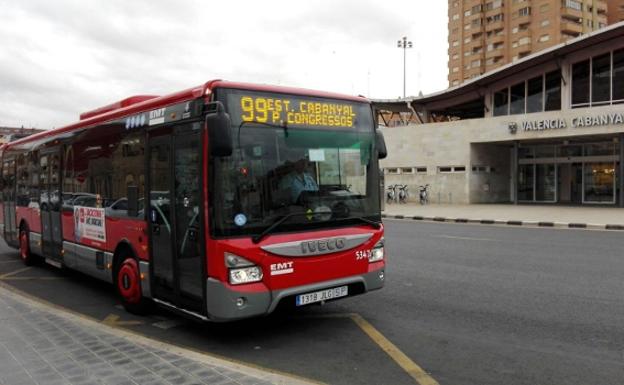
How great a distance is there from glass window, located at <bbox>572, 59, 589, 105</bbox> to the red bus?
28.1 m

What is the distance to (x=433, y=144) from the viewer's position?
32375 mm

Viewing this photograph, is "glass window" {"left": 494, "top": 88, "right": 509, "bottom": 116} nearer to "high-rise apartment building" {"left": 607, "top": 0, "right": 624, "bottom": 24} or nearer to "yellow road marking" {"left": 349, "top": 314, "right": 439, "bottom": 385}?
"yellow road marking" {"left": 349, "top": 314, "right": 439, "bottom": 385}

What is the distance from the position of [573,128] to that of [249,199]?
2516 cm

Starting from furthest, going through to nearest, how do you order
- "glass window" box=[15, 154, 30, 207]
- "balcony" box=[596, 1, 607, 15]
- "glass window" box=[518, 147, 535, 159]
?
"balcony" box=[596, 1, 607, 15], "glass window" box=[518, 147, 535, 159], "glass window" box=[15, 154, 30, 207]

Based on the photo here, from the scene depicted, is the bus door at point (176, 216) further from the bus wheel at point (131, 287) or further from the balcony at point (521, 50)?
the balcony at point (521, 50)

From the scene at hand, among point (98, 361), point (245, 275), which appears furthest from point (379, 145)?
point (98, 361)

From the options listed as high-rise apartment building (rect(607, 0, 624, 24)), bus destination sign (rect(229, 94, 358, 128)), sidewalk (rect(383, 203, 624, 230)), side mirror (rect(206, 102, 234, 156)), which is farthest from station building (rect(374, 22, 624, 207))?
high-rise apartment building (rect(607, 0, 624, 24))

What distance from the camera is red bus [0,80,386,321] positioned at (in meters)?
5.25

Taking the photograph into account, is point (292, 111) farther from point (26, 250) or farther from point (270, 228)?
point (26, 250)

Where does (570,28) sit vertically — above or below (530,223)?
above

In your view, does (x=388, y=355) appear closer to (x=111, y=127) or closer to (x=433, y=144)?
(x=111, y=127)

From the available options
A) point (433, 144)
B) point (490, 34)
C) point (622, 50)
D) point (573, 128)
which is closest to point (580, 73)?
point (622, 50)

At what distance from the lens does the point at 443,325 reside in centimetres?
614

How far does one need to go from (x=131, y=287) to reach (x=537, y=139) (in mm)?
26727
